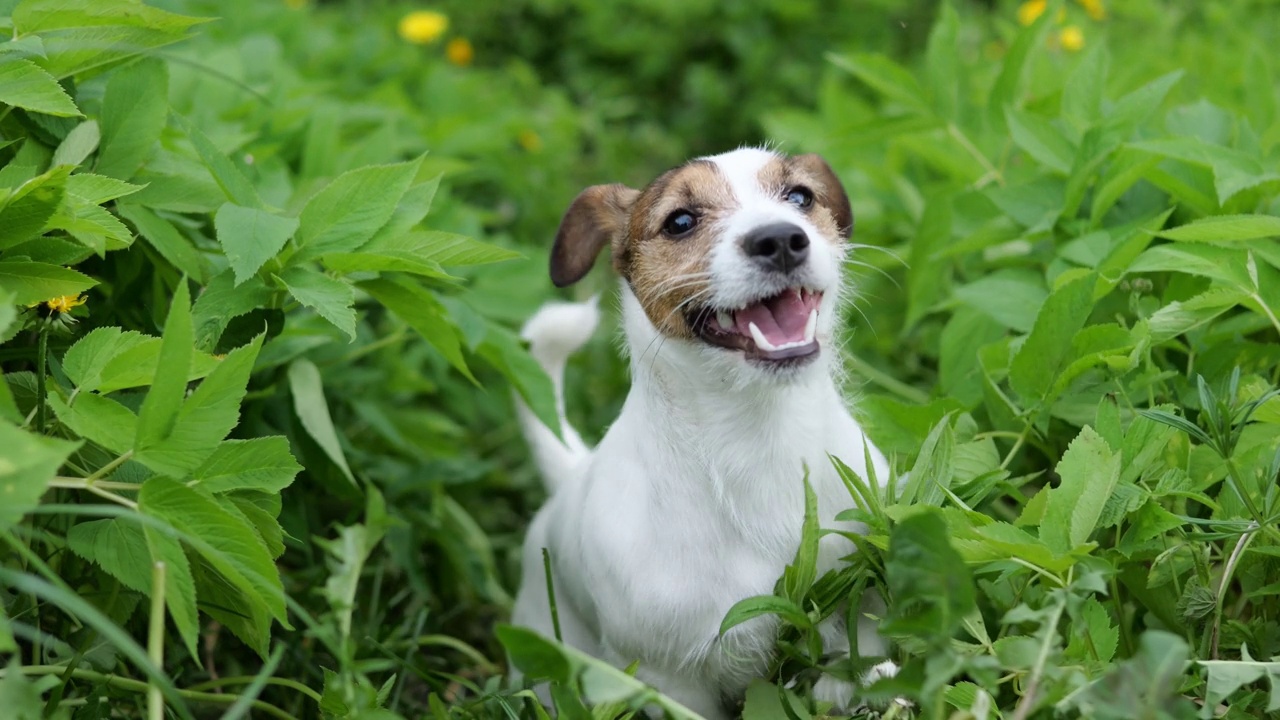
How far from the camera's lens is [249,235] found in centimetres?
274

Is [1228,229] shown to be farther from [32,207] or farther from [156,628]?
[32,207]

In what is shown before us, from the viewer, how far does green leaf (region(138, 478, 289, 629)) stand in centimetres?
229

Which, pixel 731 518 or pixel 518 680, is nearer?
pixel 731 518

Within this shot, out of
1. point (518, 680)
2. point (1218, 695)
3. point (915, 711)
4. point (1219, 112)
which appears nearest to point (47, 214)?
point (518, 680)

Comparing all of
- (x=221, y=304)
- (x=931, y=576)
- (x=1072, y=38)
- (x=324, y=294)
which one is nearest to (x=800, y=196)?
(x=324, y=294)

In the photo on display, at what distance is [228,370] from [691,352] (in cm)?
115

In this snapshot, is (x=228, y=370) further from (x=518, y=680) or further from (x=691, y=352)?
(x=518, y=680)

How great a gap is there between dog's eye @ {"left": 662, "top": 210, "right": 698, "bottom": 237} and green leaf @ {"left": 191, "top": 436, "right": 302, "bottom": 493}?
1.16 m

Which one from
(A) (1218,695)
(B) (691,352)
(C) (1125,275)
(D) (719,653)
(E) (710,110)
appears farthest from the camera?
(E) (710,110)

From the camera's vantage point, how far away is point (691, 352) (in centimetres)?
304

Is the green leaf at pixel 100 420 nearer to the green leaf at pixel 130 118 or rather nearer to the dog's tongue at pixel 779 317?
the green leaf at pixel 130 118

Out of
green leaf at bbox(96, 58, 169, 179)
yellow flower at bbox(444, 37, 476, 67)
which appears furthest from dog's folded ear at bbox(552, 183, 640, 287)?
yellow flower at bbox(444, 37, 476, 67)

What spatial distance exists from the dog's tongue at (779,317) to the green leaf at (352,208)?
89 centimetres

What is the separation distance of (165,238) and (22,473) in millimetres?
1129
